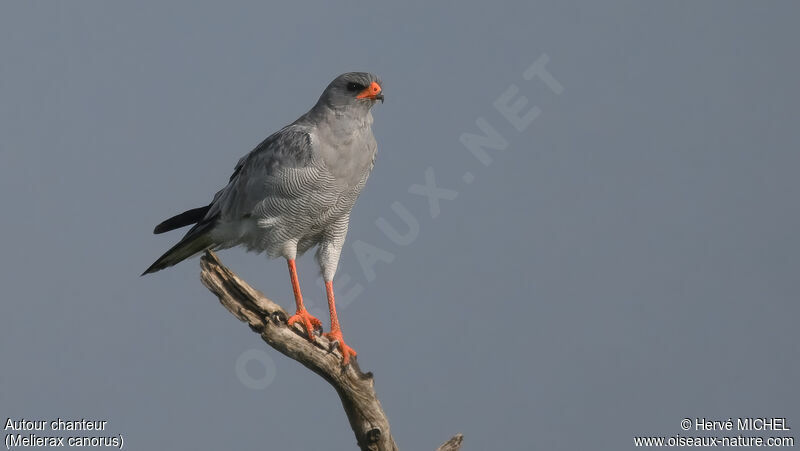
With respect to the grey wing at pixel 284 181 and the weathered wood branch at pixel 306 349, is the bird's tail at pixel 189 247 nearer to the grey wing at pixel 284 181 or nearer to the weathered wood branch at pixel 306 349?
the grey wing at pixel 284 181

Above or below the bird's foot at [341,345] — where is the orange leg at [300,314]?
above

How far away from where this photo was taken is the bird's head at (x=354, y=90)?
867cm

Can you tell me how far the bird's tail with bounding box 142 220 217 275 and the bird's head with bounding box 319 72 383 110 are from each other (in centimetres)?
166

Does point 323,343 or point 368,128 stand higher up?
point 368,128

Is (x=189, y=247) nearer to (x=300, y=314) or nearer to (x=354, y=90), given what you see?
(x=300, y=314)

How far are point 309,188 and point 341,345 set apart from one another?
1.39 m

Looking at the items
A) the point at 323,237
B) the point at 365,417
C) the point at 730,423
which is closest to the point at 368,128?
the point at 323,237

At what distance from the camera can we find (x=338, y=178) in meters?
8.73

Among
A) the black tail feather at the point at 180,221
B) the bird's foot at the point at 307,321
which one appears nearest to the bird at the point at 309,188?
the bird's foot at the point at 307,321

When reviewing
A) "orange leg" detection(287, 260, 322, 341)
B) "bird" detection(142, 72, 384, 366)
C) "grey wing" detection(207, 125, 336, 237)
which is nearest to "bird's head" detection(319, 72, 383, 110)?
"bird" detection(142, 72, 384, 366)

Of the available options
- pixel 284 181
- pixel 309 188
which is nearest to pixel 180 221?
pixel 284 181

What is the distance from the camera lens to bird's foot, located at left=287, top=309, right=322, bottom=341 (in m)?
8.77

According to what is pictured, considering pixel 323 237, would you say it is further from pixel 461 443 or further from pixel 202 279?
pixel 461 443

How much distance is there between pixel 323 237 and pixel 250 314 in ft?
3.56
